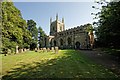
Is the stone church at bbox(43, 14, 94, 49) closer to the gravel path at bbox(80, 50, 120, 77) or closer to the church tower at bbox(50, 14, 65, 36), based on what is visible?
the church tower at bbox(50, 14, 65, 36)

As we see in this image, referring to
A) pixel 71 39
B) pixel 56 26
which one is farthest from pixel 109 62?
pixel 56 26

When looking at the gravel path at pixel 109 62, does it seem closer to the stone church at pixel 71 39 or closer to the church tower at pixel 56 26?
the stone church at pixel 71 39

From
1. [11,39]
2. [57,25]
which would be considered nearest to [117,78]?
[11,39]

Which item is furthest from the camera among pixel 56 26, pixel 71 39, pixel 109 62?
pixel 56 26

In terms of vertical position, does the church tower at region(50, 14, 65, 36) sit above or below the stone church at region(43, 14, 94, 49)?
above

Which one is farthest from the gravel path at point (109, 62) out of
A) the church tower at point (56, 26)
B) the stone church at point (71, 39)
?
the church tower at point (56, 26)

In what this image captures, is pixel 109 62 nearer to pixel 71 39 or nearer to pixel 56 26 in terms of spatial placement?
pixel 71 39

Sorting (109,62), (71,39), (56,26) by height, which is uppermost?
(56,26)

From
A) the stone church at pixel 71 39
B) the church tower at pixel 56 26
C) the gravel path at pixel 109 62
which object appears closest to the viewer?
the gravel path at pixel 109 62

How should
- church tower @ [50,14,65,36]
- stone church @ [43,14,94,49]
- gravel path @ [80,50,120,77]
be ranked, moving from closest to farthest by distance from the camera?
1. gravel path @ [80,50,120,77]
2. stone church @ [43,14,94,49]
3. church tower @ [50,14,65,36]

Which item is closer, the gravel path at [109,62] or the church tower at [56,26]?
the gravel path at [109,62]

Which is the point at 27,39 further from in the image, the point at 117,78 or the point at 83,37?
the point at 117,78

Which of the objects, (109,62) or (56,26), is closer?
(109,62)

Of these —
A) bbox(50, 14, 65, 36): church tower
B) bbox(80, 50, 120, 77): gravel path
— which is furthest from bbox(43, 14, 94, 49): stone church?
bbox(80, 50, 120, 77): gravel path
